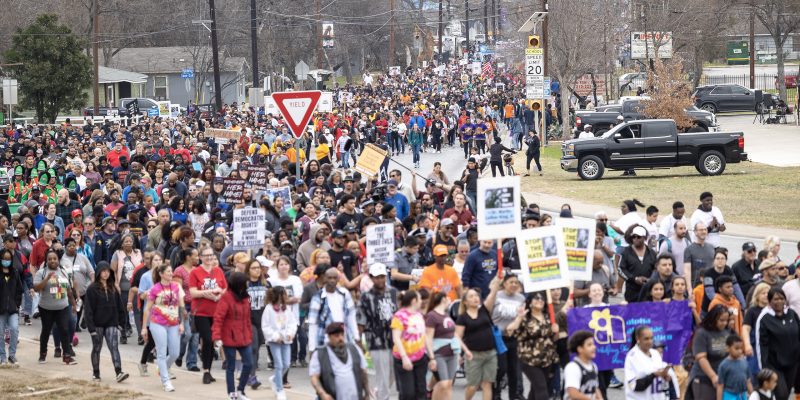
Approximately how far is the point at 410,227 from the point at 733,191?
17.1 metres

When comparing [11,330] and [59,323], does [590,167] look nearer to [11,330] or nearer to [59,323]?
[59,323]

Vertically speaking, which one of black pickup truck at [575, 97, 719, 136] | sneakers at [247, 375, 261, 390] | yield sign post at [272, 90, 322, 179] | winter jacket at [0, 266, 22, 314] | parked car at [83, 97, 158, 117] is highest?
parked car at [83, 97, 158, 117]

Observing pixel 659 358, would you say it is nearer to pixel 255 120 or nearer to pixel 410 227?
pixel 410 227

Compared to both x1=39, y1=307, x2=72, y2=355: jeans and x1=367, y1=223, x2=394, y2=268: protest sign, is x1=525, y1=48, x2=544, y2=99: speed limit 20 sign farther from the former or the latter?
x1=39, y1=307, x2=72, y2=355: jeans

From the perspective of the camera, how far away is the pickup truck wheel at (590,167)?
3853cm

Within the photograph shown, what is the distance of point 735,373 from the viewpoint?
446 inches

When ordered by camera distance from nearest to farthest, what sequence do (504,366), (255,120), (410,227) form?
(504,366) → (410,227) → (255,120)

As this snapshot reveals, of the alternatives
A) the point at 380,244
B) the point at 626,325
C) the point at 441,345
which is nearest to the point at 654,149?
the point at 380,244

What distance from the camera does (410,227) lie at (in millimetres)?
19328

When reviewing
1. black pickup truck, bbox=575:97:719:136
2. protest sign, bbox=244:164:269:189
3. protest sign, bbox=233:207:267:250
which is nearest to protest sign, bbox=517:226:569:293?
protest sign, bbox=233:207:267:250

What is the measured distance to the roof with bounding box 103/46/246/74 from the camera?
285ft

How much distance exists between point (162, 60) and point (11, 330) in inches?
2933

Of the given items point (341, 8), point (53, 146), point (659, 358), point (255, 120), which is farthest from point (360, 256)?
point (341, 8)

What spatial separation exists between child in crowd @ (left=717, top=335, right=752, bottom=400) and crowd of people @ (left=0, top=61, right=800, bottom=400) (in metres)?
0.01
